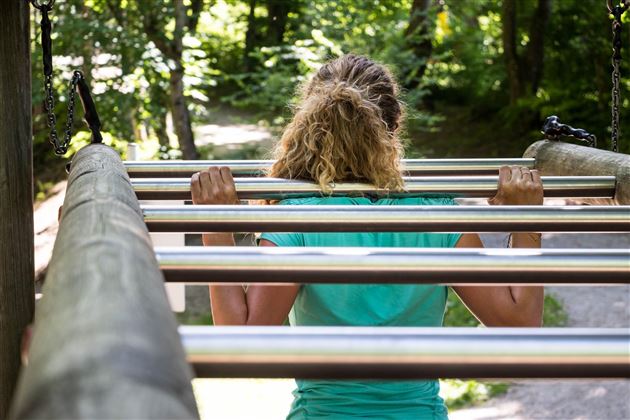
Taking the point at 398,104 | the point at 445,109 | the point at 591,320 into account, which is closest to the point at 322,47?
the point at 591,320

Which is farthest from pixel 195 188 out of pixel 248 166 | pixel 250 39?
pixel 250 39

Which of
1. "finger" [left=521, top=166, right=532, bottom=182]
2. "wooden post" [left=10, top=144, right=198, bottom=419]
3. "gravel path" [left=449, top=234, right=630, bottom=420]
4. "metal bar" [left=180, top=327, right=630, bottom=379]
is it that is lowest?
"gravel path" [left=449, top=234, right=630, bottom=420]

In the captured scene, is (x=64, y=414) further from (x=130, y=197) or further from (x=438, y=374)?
(x=130, y=197)

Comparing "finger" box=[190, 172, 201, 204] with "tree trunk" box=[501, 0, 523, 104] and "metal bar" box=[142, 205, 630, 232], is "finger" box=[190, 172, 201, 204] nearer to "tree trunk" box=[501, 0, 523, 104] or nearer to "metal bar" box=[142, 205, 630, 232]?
"metal bar" box=[142, 205, 630, 232]

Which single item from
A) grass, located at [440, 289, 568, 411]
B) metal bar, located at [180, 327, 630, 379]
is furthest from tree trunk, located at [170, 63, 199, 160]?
metal bar, located at [180, 327, 630, 379]

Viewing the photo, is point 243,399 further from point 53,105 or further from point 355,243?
point 355,243

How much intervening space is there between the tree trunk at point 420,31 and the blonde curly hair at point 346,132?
8.88 meters

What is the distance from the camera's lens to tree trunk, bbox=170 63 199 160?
10.4m

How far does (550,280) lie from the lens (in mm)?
1449

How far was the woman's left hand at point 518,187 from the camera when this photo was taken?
93.3 inches

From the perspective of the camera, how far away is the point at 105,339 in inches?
28.4

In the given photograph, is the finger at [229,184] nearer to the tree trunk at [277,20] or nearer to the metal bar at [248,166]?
the metal bar at [248,166]

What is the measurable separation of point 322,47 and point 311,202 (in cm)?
818

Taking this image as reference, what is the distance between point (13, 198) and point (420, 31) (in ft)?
35.9
